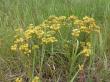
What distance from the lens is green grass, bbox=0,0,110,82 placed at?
6.52ft

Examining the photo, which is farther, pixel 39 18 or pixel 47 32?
pixel 39 18

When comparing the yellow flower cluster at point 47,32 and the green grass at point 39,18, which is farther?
the green grass at point 39,18

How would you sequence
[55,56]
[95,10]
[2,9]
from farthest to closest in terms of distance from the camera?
[2,9] < [95,10] < [55,56]

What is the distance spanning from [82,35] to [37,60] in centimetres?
36

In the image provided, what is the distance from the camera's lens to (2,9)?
9.62 feet

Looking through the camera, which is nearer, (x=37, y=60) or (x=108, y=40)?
(x=37, y=60)

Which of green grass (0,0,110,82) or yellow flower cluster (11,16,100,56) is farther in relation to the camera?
green grass (0,0,110,82)

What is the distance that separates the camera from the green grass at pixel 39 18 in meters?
1.99

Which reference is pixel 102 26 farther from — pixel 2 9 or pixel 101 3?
pixel 2 9

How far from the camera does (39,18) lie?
2.41 meters

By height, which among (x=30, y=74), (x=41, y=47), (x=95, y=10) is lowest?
(x=30, y=74)

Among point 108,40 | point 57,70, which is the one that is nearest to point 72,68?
point 57,70

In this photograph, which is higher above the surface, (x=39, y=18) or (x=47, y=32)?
(x=39, y=18)

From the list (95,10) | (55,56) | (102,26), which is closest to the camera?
(55,56)
